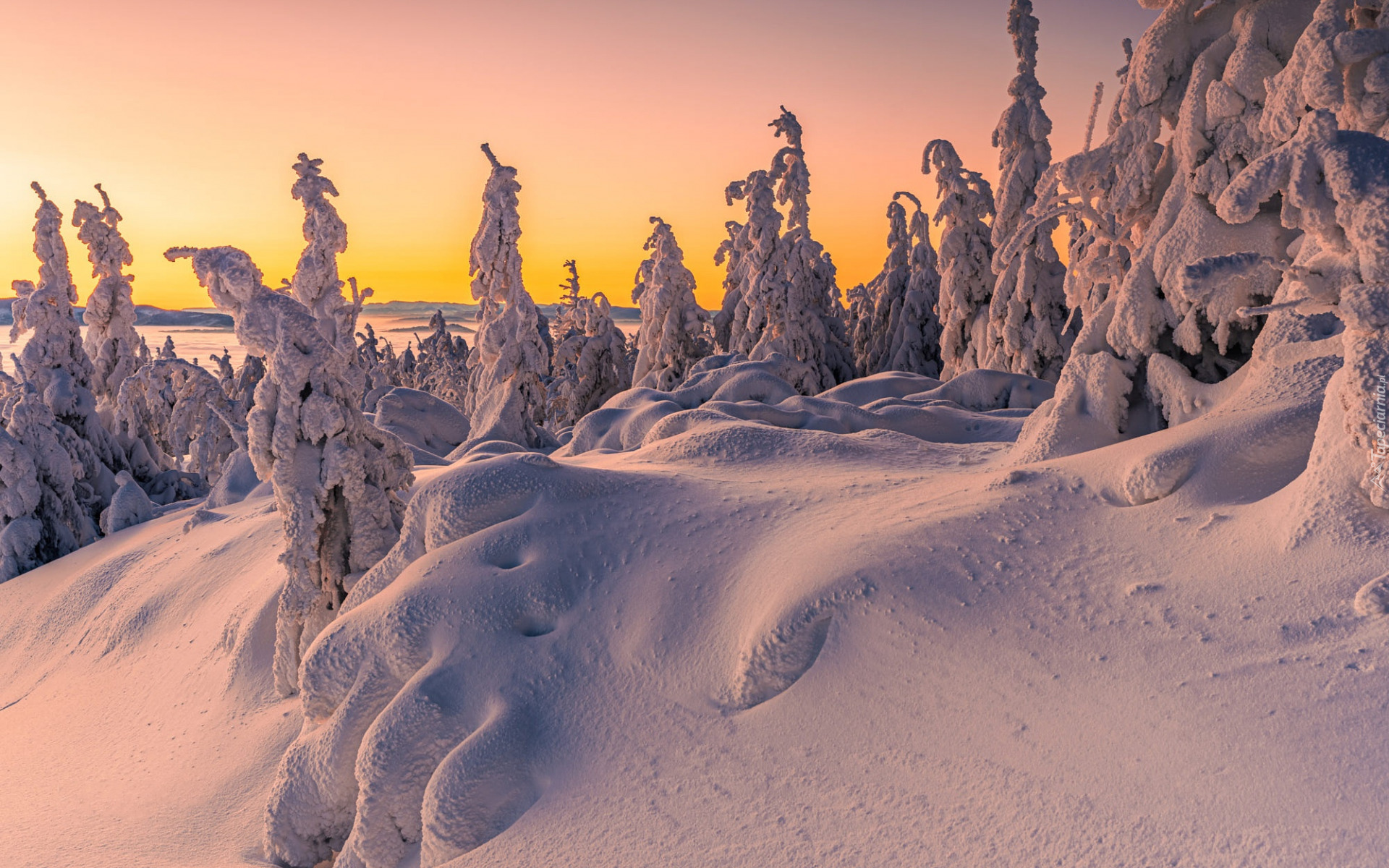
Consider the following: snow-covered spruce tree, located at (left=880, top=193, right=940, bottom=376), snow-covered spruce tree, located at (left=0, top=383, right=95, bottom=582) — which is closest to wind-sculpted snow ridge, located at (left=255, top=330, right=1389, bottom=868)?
Answer: snow-covered spruce tree, located at (left=0, top=383, right=95, bottom=582)

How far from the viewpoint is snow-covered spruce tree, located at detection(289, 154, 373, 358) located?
17.5 m

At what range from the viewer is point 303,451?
25.9 ft

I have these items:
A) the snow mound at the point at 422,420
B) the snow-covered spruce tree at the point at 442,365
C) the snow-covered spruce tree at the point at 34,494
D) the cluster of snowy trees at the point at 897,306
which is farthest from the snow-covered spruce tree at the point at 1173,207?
the snow-covered spruce tree at the point at 442,365

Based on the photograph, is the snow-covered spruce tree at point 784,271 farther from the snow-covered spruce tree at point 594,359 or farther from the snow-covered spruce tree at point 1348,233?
the snow-covered spruce tree at point 1348,233

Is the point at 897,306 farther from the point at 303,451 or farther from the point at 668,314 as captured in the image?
the point at 303,451

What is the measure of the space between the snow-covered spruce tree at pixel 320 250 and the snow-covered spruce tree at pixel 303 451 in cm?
951

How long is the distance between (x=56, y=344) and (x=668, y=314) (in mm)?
16416

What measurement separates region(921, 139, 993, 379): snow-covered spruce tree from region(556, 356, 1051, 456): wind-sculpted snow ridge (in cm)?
748

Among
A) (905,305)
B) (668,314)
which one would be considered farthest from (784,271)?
(905,305)

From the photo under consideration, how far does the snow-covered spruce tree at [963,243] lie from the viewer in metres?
22.8

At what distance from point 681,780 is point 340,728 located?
2648 millimetres

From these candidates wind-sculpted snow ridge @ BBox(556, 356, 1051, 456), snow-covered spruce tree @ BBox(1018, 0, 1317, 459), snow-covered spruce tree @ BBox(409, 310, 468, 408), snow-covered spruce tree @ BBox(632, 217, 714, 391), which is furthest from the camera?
snow-covered spruce tree @ BBox(409, 310, 468, 408)

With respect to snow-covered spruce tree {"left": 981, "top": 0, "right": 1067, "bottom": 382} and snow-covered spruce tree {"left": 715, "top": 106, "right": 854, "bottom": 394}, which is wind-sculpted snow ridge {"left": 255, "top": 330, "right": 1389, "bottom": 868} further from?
snow-covered spruce tree {"left": 715, "top": 106, "right": 854, "bottom": 394}

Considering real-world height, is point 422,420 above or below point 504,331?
below
